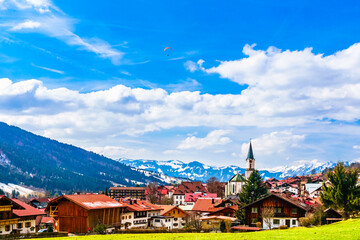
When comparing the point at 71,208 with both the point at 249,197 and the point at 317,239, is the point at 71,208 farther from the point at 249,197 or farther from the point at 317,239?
the point at 317,239

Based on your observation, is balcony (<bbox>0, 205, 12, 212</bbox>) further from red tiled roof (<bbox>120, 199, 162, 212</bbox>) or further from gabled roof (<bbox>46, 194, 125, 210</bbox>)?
red tiled roof (<bbox>120, 199, 162, 212</bbox>)

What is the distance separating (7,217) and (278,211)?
49713 millimetres

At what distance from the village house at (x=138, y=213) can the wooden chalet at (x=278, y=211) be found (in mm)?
29474

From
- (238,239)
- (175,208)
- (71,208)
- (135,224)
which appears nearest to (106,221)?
(71,208)

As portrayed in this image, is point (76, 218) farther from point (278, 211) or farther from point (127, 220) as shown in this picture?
point (278, 211)

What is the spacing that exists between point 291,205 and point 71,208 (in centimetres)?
4312

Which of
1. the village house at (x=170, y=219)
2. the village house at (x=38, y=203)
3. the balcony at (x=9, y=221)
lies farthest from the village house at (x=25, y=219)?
the village house at (x=38, y=203)

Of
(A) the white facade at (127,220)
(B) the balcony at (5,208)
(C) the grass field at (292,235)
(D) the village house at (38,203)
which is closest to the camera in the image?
(C) the grass field at (292,235)

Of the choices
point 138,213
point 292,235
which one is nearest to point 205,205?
point 138,213

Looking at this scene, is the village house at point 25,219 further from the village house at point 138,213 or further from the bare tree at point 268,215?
the bare tree at point 268,215

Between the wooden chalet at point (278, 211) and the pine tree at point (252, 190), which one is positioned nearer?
the wooden chalet at point (278, 211)

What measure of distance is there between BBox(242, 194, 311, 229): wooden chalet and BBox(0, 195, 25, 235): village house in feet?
143

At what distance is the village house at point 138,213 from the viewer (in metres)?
87.6

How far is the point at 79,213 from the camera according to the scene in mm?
72062
